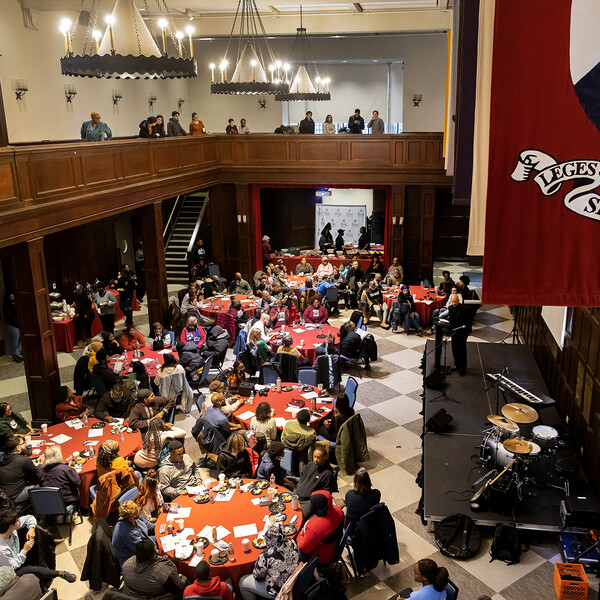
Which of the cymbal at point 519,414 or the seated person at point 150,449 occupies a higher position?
the cymbal at point 519,414

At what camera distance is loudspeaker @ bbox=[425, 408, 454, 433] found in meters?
9.39

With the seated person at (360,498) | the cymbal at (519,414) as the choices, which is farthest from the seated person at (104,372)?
the cymbal at (519,414)

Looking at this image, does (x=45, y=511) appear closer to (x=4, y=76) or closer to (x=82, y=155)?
(x=82, y=155)

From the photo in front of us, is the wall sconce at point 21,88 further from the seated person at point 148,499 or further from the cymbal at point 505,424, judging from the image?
the cymbal at point 505,424

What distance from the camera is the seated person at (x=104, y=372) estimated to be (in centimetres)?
1038

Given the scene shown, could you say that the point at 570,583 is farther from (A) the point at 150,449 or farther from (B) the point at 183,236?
(B) the point at 183,236

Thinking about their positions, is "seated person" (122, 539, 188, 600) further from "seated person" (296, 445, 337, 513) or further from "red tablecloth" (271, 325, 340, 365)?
"red tablecloth" (271, 325, 340, 365)

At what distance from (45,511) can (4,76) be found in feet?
33.3

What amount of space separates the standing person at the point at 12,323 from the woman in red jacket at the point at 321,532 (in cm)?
937

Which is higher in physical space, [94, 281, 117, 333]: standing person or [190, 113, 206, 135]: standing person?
[190, 113, 206, 135]: standing person

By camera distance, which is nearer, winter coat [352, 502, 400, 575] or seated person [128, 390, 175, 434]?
winter coat [352, 502, 400, 575]

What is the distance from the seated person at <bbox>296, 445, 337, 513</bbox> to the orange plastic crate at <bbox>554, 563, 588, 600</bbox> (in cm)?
264

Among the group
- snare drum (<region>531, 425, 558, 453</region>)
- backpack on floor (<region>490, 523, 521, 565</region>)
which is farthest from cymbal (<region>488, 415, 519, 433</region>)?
backpack on floor (<region>490, 523, 521, 565</region>)

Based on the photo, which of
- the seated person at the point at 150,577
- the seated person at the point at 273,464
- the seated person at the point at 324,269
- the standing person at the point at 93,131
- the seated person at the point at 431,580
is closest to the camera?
the seated person at the point at 431,580
